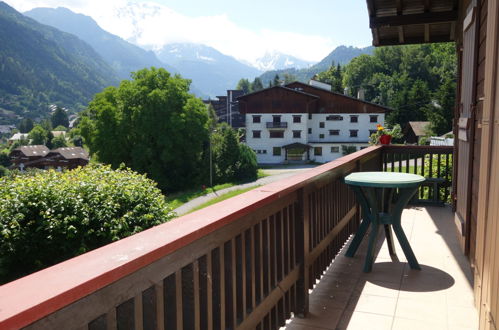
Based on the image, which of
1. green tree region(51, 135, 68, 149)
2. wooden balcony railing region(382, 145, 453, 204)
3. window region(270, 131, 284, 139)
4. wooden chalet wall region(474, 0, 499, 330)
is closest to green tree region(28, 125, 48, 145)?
green tree region(51, 135, 68, 149)

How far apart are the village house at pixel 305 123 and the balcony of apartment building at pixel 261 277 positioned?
4020 cm

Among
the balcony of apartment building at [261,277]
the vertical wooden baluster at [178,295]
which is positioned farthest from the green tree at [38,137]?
the vertical wooden baluster at [178,295]

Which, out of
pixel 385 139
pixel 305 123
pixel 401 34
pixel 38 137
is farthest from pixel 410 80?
pixel 38 137

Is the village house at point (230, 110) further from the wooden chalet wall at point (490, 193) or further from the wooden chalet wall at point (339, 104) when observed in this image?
the wooden chalet wall at point (490, 193)

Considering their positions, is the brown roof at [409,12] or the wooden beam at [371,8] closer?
the wooden beam at [371,8]

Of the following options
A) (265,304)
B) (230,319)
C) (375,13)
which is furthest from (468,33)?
(230,319)

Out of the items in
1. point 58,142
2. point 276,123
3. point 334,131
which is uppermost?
point 276,123

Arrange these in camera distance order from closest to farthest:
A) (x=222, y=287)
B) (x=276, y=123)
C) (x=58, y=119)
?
1. (x=222, y=287)
2. (x=276, y=123)
3. (x=58, y=119)

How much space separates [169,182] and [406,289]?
109ft

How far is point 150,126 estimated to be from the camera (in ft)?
111

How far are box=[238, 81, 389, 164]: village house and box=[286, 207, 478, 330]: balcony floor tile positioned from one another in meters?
40.9

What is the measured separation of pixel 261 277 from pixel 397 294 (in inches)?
65.0

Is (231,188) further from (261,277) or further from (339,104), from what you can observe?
(261,277)

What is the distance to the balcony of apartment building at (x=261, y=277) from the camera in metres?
1.02
